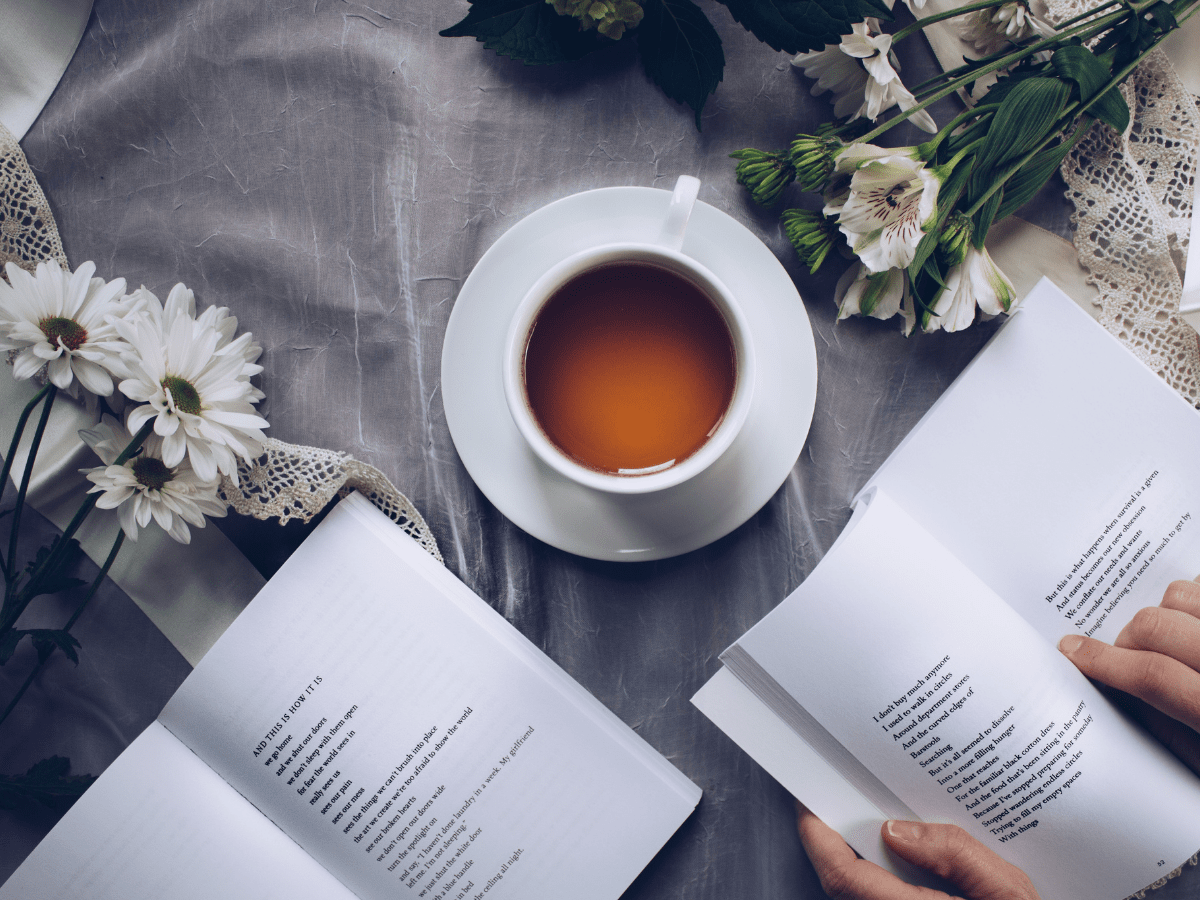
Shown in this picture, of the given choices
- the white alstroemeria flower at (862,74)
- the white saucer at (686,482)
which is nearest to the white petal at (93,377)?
the white saucer at (686,482)

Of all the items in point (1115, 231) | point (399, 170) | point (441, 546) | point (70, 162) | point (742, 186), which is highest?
point (1115, 231)

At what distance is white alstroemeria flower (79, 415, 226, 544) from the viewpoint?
0.64 metres

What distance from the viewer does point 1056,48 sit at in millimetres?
672

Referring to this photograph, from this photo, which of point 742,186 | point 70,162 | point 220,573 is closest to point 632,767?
point 220,573

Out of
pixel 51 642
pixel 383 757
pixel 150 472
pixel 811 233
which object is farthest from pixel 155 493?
pixel 811 233

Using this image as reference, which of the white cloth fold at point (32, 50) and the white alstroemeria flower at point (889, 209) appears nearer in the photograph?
the white alstroemeria flower at point (889, 209)

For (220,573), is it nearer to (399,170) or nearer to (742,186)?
(399,170)

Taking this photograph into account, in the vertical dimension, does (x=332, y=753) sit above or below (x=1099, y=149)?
below

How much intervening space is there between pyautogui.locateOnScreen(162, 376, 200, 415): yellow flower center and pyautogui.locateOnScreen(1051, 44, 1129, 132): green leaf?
34.9 inches

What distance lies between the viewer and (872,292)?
67 cm

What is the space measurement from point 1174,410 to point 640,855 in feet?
2.37

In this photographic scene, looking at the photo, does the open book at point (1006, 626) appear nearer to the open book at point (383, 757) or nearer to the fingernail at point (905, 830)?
the fingernail at point (905, 830)

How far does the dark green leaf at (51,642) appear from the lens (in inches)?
25.9

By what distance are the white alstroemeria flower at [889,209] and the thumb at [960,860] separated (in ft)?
1.85
